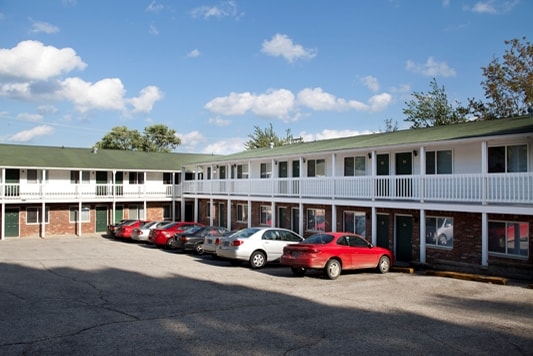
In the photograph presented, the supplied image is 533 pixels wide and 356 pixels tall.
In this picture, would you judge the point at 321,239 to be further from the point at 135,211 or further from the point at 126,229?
the point at 135,211

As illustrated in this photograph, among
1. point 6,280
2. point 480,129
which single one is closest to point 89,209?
point 6,280

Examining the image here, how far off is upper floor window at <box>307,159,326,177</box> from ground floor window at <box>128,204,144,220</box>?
1756 centimetres

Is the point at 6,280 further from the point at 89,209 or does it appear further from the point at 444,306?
the point at 89,209

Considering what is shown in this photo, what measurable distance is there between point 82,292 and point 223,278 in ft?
14.3

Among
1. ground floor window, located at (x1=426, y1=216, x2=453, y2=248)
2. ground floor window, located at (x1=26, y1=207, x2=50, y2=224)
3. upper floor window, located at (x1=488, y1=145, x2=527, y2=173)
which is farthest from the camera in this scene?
ground floor window, located at (x1=26, y1=207, x2=50, y2=224)

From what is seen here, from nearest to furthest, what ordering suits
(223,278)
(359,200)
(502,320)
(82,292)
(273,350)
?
(273,350)
(502,320)
(82,292)
(223,278)
(359,200)

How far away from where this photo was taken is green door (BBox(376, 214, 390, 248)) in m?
21.0

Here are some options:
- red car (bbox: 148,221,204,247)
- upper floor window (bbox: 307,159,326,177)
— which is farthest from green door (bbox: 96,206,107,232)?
upper floor window (bbox: 307,159,326,177)

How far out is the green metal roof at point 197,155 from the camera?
769 inches

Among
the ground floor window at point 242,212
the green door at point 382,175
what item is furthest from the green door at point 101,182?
the green door at point 382,175

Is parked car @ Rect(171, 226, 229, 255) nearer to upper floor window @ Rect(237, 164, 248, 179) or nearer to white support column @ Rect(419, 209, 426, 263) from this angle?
white support column @ Rect(419, 209, 426, 263)

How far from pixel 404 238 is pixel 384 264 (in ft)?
10.4

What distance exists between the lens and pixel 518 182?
50.5 feet

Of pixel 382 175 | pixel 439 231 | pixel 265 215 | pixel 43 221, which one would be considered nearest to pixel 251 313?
pixel 439 231
